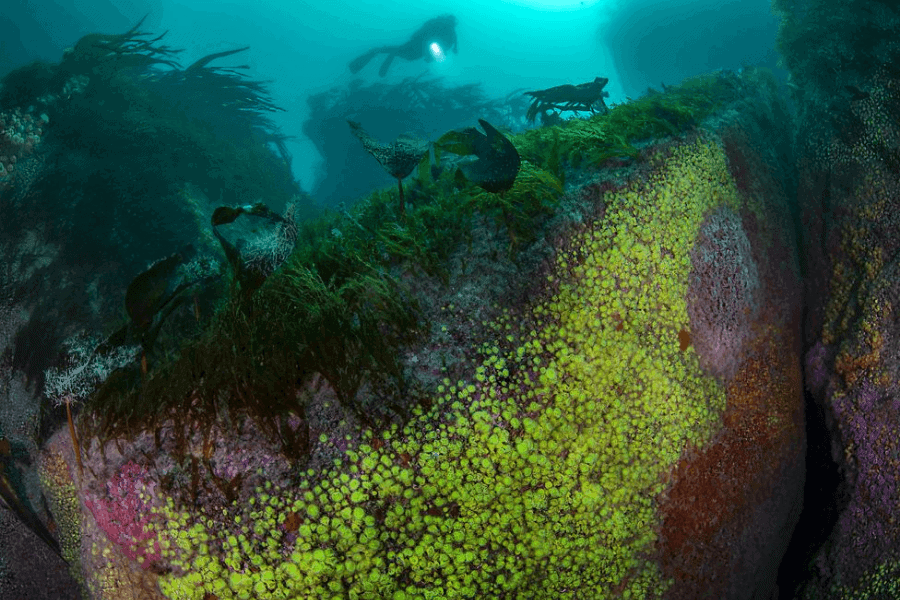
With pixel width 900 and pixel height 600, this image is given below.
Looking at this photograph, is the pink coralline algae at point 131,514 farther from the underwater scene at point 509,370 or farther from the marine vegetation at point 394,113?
the marine vegetation at point 394,113

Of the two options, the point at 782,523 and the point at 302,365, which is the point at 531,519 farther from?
the point at 782,523

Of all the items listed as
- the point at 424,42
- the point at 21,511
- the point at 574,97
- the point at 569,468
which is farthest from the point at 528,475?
the point at 424,42

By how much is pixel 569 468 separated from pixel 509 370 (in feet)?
1.97

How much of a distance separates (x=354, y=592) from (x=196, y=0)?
2198 inches

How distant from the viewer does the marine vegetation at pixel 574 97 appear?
5703 millimetres

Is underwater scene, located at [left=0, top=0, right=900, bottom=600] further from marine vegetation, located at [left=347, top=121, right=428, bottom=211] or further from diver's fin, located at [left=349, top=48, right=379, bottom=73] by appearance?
diver's fin, located at [left=349, top=48, right=379, bottom=73]

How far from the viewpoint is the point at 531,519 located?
88.0 inches

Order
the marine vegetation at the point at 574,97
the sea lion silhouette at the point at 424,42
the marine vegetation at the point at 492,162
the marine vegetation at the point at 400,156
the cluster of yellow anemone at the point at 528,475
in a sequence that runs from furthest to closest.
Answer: the sea lion silhouette at the point at 424,42 < the marine vegetation at the point at 574,97 < the marine vegetation at the point at 400,156 < the marine vegetation at the point at 492,162 < the cluster of yellow anemone at the point at 528,475

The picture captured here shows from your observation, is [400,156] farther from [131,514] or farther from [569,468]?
[131,514]

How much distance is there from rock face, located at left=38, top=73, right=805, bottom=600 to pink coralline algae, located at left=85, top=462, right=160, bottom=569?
0.01 metres

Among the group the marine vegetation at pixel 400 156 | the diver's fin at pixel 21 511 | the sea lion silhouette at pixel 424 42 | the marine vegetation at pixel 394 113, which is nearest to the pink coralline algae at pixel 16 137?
the diver's fin at pixel 21 511

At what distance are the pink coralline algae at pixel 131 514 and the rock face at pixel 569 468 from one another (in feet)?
0.04

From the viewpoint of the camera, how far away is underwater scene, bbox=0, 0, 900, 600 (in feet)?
6.91

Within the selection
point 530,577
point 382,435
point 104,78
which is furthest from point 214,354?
point 104,78
